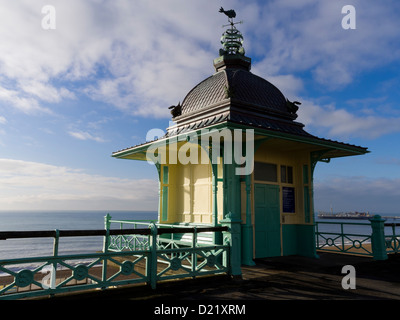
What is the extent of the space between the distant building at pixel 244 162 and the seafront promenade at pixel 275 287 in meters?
1.51

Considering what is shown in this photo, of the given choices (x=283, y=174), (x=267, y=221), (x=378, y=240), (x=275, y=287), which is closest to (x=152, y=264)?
(x=275, y=287)

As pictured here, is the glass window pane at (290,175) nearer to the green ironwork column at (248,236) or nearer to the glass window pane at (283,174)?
the glass window pane at (283,174)

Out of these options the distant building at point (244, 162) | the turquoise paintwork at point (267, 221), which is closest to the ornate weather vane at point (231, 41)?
the distant building at point (244, 162)

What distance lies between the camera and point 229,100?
10523mm

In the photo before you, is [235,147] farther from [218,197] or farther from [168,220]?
[168,220]

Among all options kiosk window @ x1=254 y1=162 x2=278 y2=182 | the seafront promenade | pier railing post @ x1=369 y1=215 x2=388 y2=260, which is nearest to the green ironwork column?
the seafront promenade

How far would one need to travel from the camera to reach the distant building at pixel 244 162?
31.1 feet

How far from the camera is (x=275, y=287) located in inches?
258

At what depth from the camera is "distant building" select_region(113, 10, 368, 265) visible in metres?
9.48

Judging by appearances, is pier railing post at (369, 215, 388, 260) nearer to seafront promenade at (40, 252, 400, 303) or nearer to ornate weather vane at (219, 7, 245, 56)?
seafront promenade at (40, 252, 400, 303)

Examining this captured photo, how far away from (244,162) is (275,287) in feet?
13.4

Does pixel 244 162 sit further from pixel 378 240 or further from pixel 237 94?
pixel 378 240
